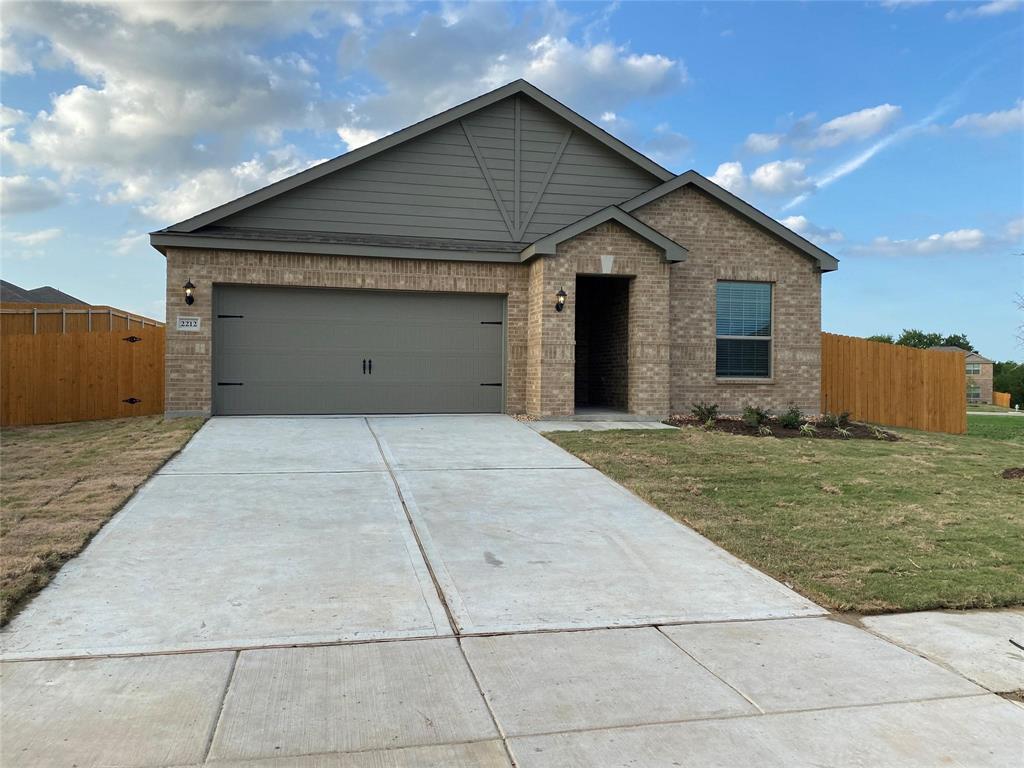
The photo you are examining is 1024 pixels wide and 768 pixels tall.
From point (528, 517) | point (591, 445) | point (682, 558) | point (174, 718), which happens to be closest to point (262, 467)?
point (528, 517)

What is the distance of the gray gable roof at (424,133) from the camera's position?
43.9ft

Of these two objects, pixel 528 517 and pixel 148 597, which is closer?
pixel 148 597

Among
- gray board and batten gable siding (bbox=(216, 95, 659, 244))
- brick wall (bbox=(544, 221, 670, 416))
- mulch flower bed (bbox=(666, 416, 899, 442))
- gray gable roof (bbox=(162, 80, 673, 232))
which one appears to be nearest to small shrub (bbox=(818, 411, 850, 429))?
mulch flower bed (bbox=(666, 416, 899, 442))

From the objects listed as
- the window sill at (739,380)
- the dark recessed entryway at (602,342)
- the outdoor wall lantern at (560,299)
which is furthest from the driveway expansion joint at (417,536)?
the window sill at (739,380)

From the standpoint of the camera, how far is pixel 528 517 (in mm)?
7371

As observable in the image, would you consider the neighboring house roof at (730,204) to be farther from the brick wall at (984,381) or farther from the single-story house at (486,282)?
the brick wall at (984,381)

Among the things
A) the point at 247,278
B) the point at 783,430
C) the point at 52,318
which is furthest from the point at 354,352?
the point at 52,318

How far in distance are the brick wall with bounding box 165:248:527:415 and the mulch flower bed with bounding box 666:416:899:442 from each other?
4.47 m

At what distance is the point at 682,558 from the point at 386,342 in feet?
29.5

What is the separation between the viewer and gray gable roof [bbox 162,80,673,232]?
13383 millimetres

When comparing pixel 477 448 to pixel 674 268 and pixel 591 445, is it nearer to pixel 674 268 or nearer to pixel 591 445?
pixel 591 445

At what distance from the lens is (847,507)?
7883 mm

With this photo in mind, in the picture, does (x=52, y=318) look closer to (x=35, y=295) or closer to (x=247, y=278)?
(x=247, y=278)

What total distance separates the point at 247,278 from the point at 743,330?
31.4 ft
